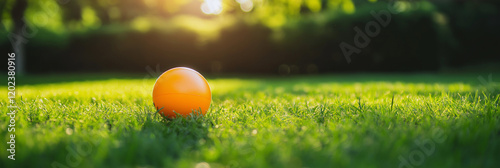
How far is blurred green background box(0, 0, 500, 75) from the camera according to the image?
38.8 feet

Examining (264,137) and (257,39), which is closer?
(264,137)

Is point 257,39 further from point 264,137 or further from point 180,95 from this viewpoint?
point 264,137

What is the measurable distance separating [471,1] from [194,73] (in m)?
16.3

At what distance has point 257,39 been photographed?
1410cm

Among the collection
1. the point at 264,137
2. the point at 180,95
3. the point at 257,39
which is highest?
the point at 257,39

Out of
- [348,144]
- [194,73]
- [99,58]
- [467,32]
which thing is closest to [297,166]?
[348,144]

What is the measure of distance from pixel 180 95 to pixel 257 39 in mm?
11169

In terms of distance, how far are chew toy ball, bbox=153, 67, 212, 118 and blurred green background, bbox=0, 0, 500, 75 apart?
6.65m

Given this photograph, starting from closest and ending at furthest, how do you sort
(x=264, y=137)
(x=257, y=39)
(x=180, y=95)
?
1. (x=264, y=137)
2. (x=180, y=95)
3. (x=257, y=39)

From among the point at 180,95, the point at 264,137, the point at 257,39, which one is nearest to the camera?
the point at 264,137

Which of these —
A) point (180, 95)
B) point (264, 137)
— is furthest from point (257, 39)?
point (264, 137)

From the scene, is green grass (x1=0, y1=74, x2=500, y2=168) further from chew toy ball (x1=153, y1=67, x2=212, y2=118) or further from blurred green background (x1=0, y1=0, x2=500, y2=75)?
blurred green background (x1=0, y1=0, x2=500, y2=75)

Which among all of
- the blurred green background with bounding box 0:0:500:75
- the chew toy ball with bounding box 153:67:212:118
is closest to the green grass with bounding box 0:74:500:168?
the chew toy ball with bounding box 153:67:212:118

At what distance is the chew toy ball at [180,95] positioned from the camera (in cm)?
312
